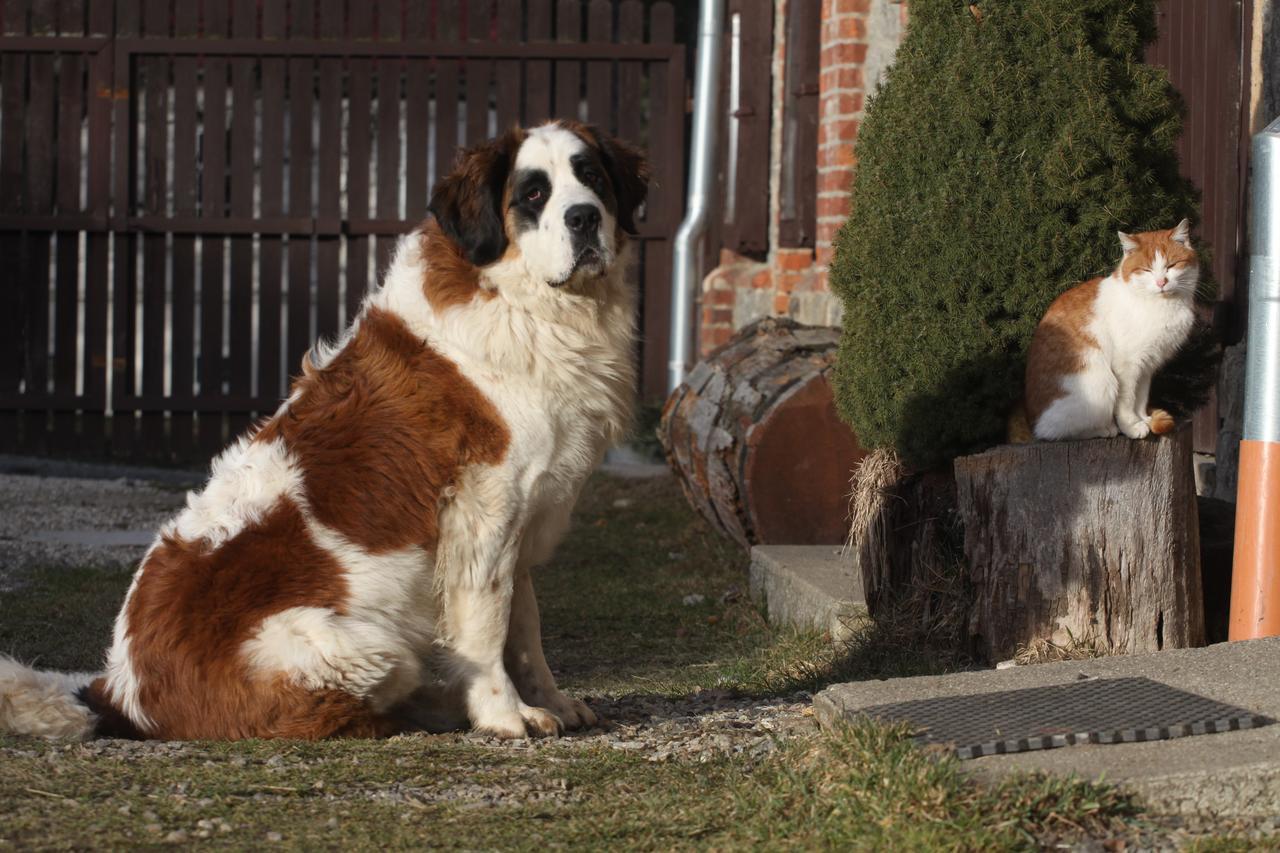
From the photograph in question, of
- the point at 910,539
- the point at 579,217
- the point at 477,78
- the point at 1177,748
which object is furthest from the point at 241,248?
the point at 1177,748

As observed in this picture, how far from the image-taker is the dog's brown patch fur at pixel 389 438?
4.04 meters

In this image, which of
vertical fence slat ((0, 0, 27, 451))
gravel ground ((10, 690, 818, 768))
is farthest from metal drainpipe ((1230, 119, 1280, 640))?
vertical fence slat ((0, 0, 27, 451))

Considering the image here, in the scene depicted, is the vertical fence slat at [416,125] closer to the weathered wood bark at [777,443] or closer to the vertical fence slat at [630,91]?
the vertical fence slat at [630,91]

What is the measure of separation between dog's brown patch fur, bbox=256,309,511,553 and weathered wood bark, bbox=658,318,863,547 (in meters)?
2.74

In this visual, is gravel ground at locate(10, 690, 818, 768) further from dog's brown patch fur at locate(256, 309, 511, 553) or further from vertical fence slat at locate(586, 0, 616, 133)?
vertical fence slat at locate(586, 0, 616, 133)

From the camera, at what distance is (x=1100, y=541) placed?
4.62m

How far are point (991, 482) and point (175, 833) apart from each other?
268 centimetres

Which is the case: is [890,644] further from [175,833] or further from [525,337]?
[175,833]

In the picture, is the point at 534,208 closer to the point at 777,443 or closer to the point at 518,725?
the point at 518,725

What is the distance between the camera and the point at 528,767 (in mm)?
3893

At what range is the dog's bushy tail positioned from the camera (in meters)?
3.99

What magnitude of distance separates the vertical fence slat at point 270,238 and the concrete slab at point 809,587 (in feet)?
19.9

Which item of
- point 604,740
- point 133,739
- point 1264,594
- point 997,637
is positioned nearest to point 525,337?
point 604,740

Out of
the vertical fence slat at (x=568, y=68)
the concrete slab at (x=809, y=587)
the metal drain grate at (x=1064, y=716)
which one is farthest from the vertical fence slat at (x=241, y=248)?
the metal drain grate at (x=1064, y=716)
